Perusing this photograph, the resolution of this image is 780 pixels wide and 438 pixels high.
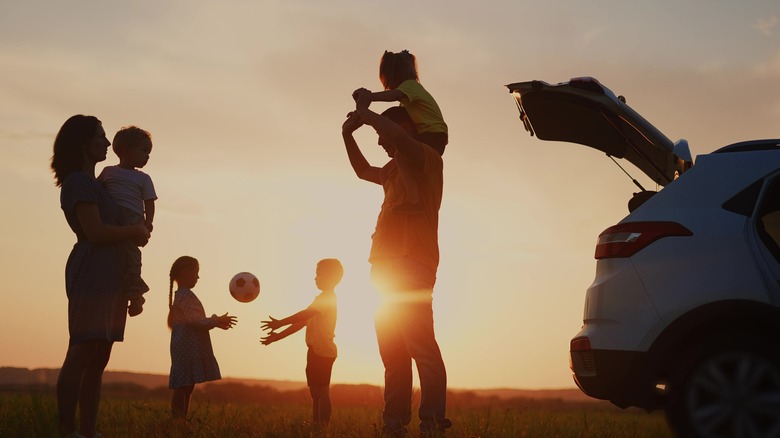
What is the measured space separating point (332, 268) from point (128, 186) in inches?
109

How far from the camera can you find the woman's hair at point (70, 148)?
6.59 metres

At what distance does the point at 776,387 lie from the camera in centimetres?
534

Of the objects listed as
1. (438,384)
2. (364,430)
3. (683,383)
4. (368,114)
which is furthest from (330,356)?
(683,383)

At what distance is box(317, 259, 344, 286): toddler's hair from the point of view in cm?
914

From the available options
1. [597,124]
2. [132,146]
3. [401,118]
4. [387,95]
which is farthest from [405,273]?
[132,146]

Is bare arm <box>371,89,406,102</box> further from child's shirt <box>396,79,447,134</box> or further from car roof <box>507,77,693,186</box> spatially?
car roof <box>507,77,693,186</box>

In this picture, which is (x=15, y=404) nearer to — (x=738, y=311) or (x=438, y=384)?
(x=438, y=384)

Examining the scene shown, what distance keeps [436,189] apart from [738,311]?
7.17ft

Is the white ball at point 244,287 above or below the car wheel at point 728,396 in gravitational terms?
above

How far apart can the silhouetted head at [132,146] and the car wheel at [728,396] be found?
4238 millimetres

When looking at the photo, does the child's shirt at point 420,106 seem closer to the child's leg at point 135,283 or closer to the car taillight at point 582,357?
the car taillight at point 582,357

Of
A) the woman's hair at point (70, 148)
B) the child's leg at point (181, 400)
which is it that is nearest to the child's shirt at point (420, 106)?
the woman's hair at point (70, 148)

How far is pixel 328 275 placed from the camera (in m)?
9.13

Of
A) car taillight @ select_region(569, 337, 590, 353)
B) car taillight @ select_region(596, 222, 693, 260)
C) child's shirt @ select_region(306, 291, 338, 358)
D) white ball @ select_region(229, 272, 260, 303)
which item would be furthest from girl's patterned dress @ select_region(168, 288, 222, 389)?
car taillight @ select_region(596, 222, 693, 260)
